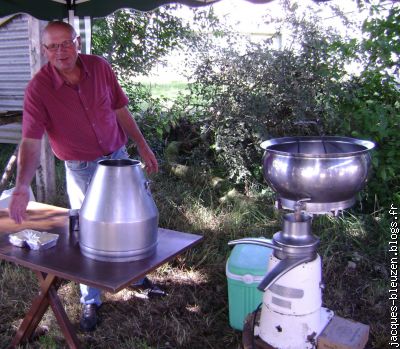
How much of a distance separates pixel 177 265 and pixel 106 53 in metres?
3.88

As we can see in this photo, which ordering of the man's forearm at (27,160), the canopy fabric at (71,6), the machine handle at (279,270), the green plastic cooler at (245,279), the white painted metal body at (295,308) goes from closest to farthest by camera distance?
1. the machine handle at (279,270)
2. the white painted metal body at (295,308)
3. the man's forearm at (27,160)
4. the green plastic cooler at (245,279)
5. the canopy fabric at (71,6)

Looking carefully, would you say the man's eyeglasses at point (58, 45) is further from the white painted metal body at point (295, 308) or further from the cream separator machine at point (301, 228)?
the white painted metal body at point (295, 308)

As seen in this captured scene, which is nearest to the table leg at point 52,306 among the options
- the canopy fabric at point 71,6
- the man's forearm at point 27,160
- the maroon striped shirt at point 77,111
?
the man's forearm at point 27,160

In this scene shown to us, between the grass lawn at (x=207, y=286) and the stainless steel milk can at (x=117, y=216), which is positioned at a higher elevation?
the stainless steel milk can at (x=117, y=216)

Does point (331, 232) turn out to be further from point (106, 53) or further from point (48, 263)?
point (106, 53)

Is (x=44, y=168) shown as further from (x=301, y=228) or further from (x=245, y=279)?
(x=301, y=228)

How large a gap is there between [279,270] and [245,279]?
3.78ft

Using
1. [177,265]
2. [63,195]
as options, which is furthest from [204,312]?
[63,195]

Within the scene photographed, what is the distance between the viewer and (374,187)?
13.6 ft

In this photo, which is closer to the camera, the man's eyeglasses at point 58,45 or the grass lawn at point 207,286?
the man's eyeglasses at point 58,45

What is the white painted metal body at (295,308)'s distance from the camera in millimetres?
1598

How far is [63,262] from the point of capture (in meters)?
1.79

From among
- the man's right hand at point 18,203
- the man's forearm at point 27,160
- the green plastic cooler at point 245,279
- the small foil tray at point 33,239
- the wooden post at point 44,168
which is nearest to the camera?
the small foil tray at point 33,239

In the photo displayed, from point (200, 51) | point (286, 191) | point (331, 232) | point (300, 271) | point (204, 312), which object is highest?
point (200, 51)
